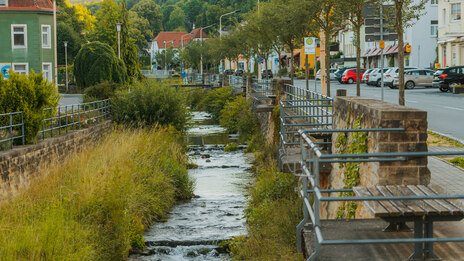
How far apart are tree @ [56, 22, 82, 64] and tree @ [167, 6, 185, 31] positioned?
96360 mm

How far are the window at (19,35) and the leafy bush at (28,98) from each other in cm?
2989

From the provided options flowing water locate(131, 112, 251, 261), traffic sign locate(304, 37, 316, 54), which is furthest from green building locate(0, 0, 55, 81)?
traffic sign locate(304, 37, 316, 54)

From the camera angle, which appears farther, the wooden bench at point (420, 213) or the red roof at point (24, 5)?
the red roof at point (24, 5)

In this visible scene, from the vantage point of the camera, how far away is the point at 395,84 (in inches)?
1837

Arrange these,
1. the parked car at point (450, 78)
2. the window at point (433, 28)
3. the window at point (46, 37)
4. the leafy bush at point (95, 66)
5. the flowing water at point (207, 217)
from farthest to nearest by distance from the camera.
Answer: the window at point (433, 28)
the window at point (46, 37)
the parked car at point (450, 78)
the leafy bush at point (95, 66)
the flowing water at point (207, 217)

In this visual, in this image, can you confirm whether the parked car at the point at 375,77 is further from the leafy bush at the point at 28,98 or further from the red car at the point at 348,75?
the leafy bush at the point at 28,98

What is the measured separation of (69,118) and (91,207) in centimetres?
1082

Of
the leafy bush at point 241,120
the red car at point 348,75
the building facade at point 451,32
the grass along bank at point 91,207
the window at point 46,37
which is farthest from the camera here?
the red car at point 348,75

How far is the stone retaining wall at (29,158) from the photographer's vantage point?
46.5ft

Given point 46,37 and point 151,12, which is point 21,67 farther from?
point 151,12

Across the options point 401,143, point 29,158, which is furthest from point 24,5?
point 401,143

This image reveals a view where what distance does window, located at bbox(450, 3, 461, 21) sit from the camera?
171 feet

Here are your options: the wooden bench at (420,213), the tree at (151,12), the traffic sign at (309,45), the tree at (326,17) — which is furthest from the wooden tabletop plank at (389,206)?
the tree at (151,12)

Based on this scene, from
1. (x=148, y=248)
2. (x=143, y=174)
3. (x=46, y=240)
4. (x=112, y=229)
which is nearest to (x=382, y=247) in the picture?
(x=46, y=240)
